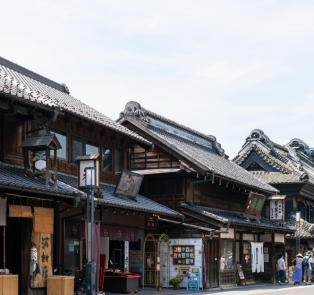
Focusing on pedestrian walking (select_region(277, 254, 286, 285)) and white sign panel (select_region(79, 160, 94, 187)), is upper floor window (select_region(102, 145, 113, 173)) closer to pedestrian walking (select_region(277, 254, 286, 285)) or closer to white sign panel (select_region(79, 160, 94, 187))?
white sign panel (select_region(79, 160, 94, 187))

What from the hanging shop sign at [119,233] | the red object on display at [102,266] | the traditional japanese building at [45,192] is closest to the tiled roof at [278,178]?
the traditional japanese building at [45,192]

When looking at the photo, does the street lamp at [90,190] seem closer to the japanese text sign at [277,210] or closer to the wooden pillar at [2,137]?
the wooden pillar at [2,137]

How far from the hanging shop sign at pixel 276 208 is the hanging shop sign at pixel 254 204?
1825 mm

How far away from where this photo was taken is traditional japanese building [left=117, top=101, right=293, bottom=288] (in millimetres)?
25672

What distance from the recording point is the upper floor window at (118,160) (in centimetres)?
2433

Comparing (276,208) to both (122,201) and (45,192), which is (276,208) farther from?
(45,192)

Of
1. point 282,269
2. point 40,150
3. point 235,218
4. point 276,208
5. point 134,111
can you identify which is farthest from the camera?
point 276,208

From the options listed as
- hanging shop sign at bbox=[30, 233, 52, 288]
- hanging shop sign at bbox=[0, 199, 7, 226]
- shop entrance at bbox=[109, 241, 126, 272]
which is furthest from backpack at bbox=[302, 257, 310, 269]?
hanging shop sign at bbox=[0, 199, 7, 226]

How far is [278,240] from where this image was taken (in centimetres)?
3391

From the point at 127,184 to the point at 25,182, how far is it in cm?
725

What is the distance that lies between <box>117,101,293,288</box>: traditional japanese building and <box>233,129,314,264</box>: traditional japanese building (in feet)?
16.3

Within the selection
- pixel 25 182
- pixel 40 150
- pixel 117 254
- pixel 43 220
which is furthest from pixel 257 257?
pixel 25 182

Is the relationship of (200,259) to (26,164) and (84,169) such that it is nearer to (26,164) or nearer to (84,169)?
(84,169)

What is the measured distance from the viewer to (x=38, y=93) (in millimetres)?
17625
